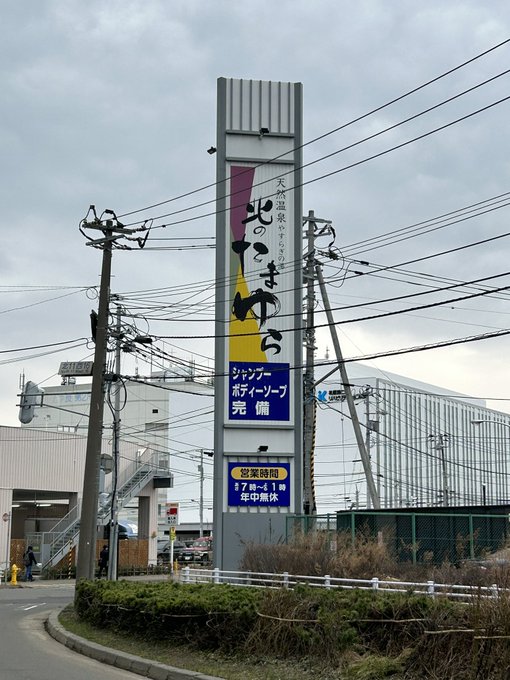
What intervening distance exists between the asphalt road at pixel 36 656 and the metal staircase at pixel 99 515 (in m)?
22.3

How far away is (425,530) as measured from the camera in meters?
27.9

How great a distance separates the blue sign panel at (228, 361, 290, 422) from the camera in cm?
2828

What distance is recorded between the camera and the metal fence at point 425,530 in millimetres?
25984

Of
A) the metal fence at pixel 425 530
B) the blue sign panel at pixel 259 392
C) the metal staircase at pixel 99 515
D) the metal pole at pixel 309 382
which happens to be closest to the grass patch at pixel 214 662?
the metal fence at pixel 425 530

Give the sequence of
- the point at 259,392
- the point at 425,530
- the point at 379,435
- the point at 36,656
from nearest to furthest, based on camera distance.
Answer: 1. the point at 36,656
2. the point at 425,530
3. the point at 259,392
4. the point at 379,435

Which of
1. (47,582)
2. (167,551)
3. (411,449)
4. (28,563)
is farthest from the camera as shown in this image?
(411,449)

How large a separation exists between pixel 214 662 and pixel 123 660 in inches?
71.1

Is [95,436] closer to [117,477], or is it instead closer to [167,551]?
[117,477]

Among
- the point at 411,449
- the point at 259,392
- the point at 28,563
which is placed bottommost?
the point at 28,563

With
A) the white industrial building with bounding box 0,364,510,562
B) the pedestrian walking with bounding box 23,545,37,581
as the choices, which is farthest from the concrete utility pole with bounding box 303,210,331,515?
the white industrial building with bounding box 0,364,510,562

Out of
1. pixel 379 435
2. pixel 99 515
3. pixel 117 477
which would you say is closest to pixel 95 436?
pixel 117 477

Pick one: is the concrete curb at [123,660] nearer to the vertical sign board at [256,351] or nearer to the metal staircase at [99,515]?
the vertical sign board at [256,351]

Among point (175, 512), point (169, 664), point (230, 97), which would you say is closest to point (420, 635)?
point (169, 664)

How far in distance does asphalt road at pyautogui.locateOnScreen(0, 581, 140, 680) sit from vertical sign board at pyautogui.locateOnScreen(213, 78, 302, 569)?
660cm
